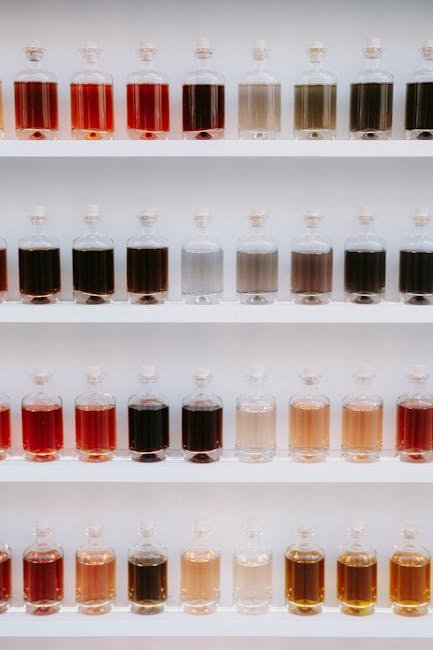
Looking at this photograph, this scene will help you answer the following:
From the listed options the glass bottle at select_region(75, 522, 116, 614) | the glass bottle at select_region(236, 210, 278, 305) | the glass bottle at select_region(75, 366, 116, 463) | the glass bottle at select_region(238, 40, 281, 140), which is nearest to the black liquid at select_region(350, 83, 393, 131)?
the glass bottle at select_region(238, 40, 281, 140)

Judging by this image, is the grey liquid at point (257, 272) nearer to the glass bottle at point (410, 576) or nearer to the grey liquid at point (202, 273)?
the grey liquid at point (202, 273)

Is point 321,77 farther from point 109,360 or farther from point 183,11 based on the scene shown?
point 109,360

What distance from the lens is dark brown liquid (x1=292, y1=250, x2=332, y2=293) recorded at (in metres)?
1.74

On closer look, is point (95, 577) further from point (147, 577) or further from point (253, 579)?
point (253, 579)

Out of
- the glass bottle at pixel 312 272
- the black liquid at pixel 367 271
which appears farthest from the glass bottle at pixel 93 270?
the black liquid at pixel 367 271

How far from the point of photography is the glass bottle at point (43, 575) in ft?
5.81

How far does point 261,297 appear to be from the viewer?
174cm

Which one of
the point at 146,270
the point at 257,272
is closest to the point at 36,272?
the point at 146,270

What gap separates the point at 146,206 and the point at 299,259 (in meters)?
0.32

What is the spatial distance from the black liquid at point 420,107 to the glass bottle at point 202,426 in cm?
59

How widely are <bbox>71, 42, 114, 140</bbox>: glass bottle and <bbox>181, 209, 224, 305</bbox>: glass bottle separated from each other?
0.24 metres

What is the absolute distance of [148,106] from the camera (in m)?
1.70

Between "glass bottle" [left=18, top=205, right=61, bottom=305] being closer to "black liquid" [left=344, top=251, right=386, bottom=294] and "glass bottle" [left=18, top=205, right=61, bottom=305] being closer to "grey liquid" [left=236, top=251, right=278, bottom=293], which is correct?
"grey liquid" [left=236, top=251, right=278, bottom=293]

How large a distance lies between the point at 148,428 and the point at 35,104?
0.62 meters
